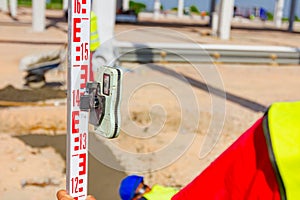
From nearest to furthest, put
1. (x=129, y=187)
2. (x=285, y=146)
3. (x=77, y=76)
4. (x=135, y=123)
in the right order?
(x=285, y=146) < (x=77, y=76) < (x=129, y=187) < (x=135, y=123)

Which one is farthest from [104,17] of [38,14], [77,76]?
[38,14]

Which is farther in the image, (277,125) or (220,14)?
(220,14)

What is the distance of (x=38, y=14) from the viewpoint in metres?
18.1

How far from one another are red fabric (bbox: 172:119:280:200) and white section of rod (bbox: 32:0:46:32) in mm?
16950

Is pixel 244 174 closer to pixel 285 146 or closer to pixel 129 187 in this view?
pixel 285 146

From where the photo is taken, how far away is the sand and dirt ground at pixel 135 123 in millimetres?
4078

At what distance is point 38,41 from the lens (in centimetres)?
1547

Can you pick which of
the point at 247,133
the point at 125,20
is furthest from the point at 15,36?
the point at 247,133

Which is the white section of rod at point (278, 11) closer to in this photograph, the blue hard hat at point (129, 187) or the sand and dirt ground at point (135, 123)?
the sand and dirt ground at point (135, 123)

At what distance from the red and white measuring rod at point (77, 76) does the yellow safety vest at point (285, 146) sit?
0.68 metres

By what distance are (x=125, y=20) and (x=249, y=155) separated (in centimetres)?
Result: 2673

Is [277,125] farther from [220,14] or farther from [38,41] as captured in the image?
[220,14]

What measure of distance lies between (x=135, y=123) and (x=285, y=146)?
4.34m

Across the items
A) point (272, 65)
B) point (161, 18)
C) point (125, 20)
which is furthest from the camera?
point (161, 18)
